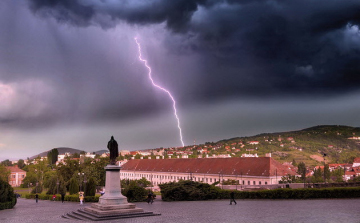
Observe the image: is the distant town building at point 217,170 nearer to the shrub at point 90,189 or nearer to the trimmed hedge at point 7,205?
the shrub at point 90,189

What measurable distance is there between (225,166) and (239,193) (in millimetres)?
48333

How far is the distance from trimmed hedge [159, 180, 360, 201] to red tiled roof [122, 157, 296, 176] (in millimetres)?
32310

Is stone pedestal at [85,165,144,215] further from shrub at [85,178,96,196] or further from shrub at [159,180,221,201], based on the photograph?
shrub at [85,178,96,196]

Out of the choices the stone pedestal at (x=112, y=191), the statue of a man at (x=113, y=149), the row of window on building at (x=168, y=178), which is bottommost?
the row of window on building at (x=168, y=178)

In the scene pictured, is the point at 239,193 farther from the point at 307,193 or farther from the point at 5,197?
the point at 5,197

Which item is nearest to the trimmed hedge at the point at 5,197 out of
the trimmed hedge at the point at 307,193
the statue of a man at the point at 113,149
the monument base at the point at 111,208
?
the monument base at the point at 111,208

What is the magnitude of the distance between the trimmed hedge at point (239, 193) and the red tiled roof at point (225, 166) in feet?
106

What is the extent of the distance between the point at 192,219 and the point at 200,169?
227 feet

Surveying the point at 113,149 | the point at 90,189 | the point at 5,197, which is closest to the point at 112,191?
the point at 113,149

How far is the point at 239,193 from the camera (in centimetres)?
3244

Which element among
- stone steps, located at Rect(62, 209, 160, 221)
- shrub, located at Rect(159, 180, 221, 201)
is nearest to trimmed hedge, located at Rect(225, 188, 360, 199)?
shrub, located at Rect(159, 180, 221, 201)

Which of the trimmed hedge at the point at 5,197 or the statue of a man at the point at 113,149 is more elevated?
the statue of a man at the point at 113,149

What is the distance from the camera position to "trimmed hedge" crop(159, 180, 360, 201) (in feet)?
92.7

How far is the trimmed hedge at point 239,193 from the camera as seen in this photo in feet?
92.7
